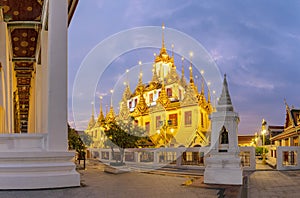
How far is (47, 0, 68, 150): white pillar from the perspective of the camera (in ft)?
25.3

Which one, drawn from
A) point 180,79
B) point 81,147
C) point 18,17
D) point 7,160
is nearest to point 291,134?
point 81,147

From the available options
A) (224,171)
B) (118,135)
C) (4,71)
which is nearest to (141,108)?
(118,135)

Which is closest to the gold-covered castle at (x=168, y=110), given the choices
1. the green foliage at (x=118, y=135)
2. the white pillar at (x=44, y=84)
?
the green foliage at (x=118, y=135)

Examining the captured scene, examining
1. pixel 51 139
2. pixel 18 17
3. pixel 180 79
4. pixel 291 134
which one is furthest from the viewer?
pixel 180 79

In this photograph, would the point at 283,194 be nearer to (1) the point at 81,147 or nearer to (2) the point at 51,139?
(2) the point at 51,139

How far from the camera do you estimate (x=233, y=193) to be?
278 inches

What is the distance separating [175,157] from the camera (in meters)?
17.4

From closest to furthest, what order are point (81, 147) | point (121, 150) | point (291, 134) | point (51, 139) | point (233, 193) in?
point (233, 193) < point (51, 139) < point (121, 150) < point (81, 147) < point (291, 134)

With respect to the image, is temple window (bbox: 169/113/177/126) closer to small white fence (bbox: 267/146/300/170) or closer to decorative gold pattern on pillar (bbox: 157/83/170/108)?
decorative gold pattern on pillar (bbox: 157/83/170/108)

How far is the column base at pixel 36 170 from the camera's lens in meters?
7.23

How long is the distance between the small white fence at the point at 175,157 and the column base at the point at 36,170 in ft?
26.6

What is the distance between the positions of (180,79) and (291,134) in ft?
60.4

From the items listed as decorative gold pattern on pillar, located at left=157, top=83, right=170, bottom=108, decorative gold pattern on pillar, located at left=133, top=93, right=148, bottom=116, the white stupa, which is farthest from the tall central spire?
decorative gold pattern on pillar, located at left=133, top=93, right=148, bottom=116

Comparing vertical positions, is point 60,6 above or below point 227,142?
above
